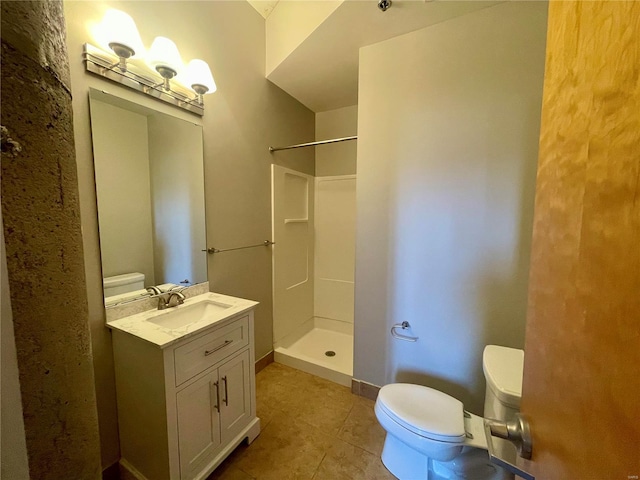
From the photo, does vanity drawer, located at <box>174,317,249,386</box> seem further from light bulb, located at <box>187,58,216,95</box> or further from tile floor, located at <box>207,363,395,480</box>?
light bulb, located at <box>187,58,216,95</box>

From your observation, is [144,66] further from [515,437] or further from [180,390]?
[515,437]

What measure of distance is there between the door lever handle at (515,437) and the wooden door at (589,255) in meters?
0.02

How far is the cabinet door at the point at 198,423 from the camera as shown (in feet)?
3.82

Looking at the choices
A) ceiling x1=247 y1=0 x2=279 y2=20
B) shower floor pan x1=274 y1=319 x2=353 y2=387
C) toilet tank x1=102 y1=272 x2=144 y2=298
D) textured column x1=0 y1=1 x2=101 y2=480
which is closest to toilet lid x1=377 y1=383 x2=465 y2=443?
shower floor pan x1=274 y1=319 x2=353 y2=387

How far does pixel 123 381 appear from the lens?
1.25 m

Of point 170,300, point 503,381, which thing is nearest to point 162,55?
point 170,300

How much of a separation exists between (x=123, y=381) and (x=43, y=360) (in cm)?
123

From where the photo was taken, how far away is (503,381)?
1.08 metres

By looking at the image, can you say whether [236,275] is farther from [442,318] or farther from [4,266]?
[4,266]

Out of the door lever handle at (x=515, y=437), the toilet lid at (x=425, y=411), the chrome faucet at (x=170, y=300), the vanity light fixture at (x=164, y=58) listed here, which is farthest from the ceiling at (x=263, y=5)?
the toilet lid at (x=425, y=411)

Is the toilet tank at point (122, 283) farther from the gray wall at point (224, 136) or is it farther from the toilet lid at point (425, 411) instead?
the toilet lid at point (425, 411)

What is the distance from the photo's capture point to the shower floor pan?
214 cm

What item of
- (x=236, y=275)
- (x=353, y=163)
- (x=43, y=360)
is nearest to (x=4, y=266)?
(x=43, y=360)

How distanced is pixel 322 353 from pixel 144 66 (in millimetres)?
2680
